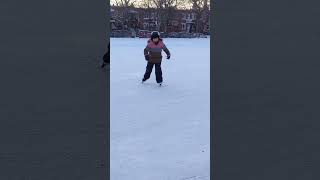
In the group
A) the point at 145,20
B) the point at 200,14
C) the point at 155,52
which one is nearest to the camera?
the point at 155,52

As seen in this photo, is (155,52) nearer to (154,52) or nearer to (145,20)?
(154,52)

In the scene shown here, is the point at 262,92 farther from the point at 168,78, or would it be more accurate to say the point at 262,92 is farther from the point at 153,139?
the point at 168,78

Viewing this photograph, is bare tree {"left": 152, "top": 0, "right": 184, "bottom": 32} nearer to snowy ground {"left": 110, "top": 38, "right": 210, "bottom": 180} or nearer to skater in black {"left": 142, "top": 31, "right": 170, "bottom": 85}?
skater in black {"left": 142, "top": 31, "right": 170, "bottom": 85}

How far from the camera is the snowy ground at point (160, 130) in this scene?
3.64 m

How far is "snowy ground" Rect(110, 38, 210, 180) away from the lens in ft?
11.9

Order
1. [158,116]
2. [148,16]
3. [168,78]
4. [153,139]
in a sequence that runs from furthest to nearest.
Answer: [148,16] < [168,78] < [158,116] < [153,139]

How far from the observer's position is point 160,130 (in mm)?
4996

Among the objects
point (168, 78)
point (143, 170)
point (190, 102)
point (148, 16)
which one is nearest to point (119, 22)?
point (148, 16)
